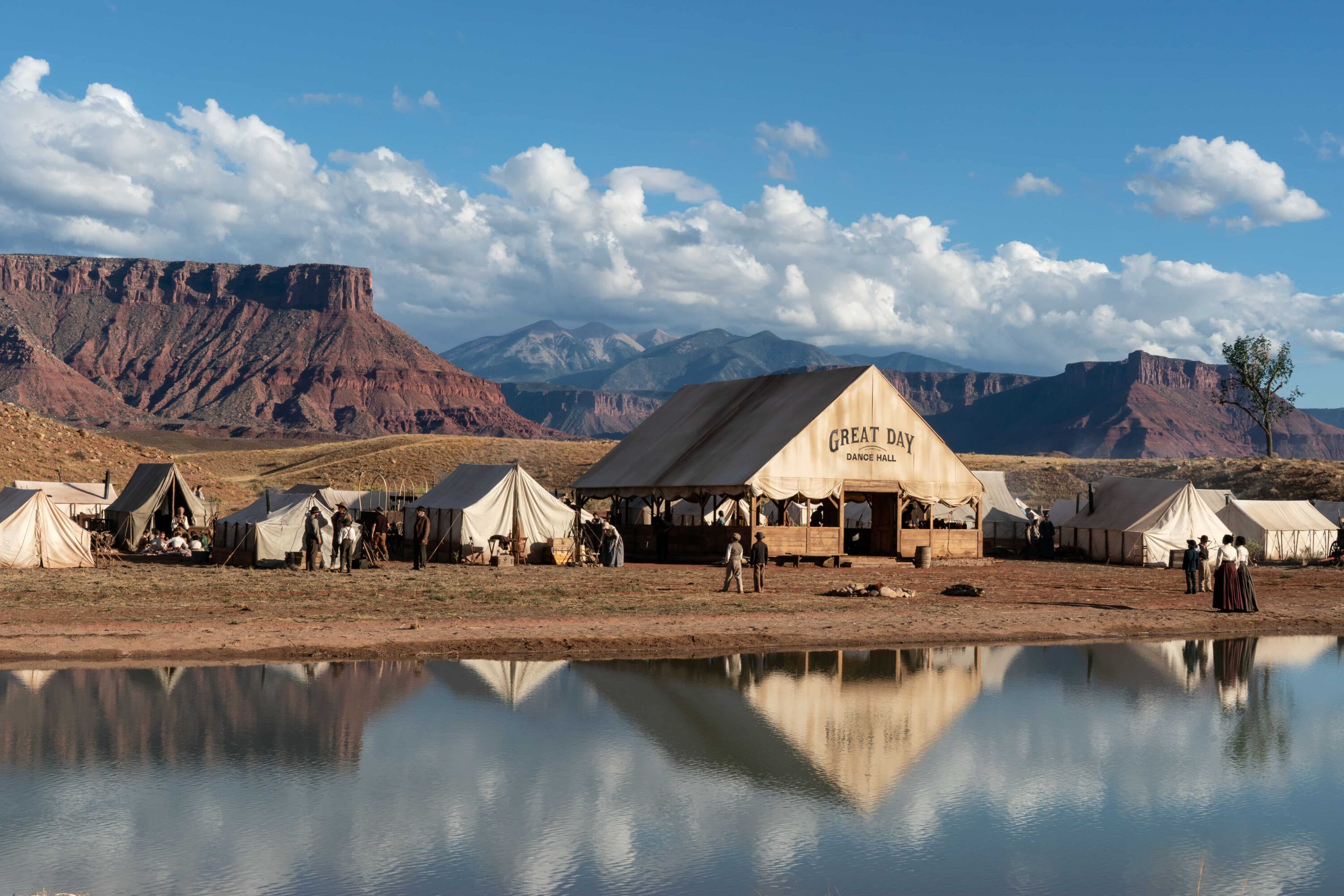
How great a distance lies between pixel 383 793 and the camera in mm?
11414

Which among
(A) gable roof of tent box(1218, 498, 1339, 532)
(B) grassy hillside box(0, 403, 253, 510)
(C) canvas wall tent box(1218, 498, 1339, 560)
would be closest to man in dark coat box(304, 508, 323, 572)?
(B) grassy hillside box(0, 403, 253, 510)

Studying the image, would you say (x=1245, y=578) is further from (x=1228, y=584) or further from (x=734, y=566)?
(x=734, y=566)

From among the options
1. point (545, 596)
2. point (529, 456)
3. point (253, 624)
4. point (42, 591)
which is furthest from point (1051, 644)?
point (529, 456)

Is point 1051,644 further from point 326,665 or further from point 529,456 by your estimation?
point 529,456

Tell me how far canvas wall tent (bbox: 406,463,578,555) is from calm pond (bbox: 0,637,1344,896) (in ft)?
61.8

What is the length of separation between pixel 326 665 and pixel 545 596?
368 inches

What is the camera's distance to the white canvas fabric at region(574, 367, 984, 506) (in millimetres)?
38062

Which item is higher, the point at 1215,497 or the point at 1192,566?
the point at 1215,497

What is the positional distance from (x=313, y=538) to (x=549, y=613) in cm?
1270

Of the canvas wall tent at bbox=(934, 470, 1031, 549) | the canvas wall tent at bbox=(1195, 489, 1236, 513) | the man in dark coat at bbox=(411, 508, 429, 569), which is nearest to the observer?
the man in dark coat at bbox=(411, 508, 429, 569)

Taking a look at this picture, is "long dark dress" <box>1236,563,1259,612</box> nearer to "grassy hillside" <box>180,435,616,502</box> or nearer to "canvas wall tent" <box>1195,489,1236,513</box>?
"canvas wall tent" <box>1195,489,1236,513</box>

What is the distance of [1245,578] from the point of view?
2653 centimetres

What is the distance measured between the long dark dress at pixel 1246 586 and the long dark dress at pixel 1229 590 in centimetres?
2

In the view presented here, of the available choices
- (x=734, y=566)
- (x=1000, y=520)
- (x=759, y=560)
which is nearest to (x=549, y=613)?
Result: (x=734, y=566)
